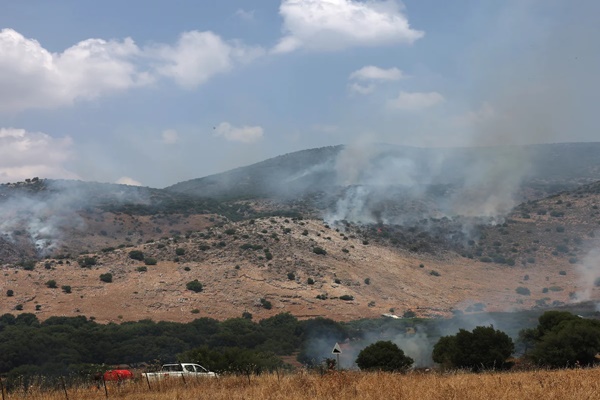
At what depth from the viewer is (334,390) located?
14.6m

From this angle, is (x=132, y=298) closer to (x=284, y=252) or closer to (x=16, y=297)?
(x=16, y=297)

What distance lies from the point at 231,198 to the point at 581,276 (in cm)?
9979

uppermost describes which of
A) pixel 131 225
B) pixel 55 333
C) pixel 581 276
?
pixel 131 225

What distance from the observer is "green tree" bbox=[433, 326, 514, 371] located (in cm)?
3105

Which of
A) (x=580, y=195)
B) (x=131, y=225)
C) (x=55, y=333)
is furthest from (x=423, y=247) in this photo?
(x=55, y=333)

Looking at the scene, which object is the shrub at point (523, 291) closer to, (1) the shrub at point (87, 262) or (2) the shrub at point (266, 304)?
(2) the shrub at point (266, 304)

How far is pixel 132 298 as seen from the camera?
231 ft

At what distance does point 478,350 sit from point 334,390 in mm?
19147

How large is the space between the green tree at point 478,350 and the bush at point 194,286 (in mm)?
45364

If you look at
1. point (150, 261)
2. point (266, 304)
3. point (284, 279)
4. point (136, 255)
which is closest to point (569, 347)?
point (266, 304)

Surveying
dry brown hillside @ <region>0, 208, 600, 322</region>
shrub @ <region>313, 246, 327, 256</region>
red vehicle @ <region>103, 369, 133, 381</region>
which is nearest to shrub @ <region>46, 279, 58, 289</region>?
dry brown hillside @ <region>0, 208, 600, 322</region>

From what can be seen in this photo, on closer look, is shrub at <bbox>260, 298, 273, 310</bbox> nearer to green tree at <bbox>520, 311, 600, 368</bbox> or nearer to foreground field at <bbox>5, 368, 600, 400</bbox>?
green tree at <bbox>520, 311, 600, 368</bbox>

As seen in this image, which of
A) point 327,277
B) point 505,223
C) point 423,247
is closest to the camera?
point 327,277

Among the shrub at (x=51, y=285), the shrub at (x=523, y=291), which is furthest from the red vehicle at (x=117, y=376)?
the shrub at (x=523, y=291)
